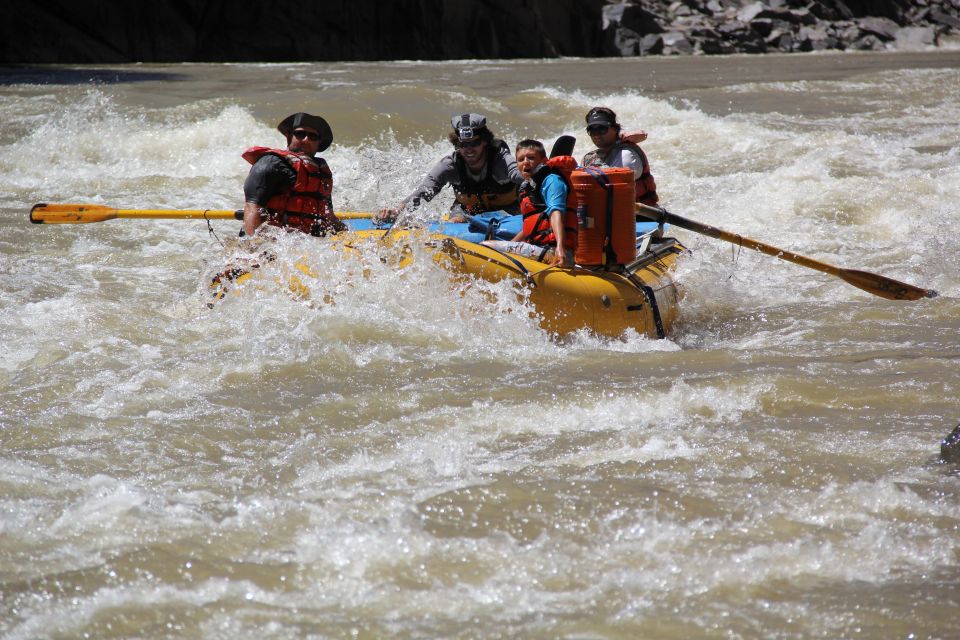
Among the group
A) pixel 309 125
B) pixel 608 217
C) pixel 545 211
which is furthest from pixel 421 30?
pixel 608 217

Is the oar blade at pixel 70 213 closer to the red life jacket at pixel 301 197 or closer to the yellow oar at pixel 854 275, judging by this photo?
the red life jacket at pixel 301 197

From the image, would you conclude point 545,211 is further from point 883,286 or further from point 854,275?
point 883,286

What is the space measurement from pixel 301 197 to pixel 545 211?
137 cm

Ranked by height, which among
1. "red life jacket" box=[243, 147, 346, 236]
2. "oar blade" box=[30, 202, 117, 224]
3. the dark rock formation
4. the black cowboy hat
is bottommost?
A: "oar blade" box=[30, 202, 117, 224]

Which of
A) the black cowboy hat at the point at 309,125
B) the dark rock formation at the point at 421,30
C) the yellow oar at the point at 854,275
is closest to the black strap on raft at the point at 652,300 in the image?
the yellow oar at the point at 854,275

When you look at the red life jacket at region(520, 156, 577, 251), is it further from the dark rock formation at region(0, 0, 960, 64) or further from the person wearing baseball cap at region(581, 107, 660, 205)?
the dark rock formation at region(0, 0, 960, 64)

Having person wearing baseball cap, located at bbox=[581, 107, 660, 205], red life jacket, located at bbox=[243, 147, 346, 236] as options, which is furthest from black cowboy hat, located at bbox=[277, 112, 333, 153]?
person wearing baseball cap, located at bbox=[581, 107, 660, 205]

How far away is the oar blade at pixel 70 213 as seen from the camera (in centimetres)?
662

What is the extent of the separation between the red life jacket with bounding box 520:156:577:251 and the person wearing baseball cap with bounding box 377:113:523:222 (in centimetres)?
53

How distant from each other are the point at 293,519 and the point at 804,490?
1713 millimetres

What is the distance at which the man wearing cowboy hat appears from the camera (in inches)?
221

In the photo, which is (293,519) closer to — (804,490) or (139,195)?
(804,490)

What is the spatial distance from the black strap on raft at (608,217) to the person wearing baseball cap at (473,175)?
921 mm

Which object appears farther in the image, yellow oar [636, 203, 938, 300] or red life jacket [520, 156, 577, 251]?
yellow oar [636, 203, 938, 300]
